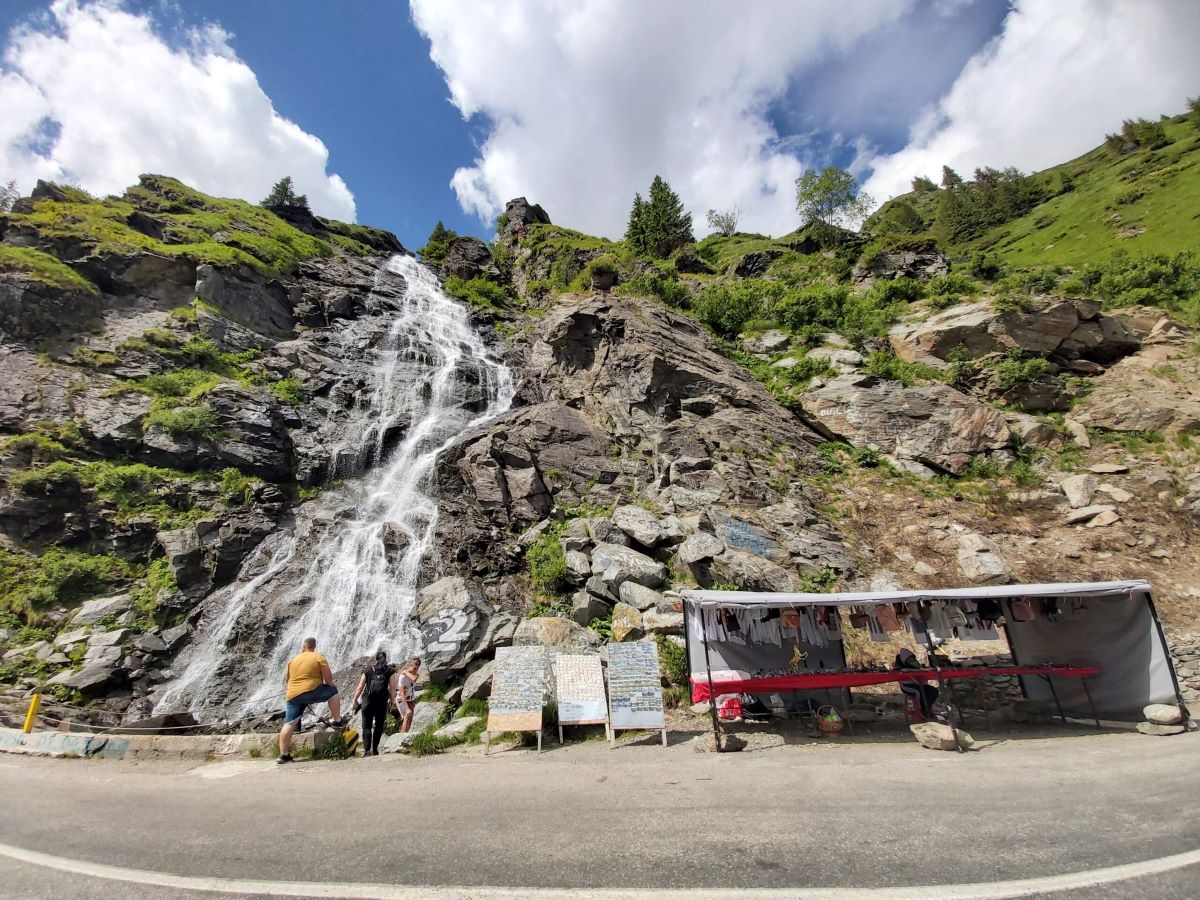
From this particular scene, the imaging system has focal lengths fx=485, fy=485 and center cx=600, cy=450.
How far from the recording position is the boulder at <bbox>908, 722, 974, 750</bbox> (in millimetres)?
9242

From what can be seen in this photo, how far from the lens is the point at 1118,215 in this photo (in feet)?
195

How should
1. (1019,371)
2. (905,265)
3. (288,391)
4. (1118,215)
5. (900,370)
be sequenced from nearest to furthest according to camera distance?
1. (1019,371)
2. (900,370)
3. (288,391)
4. (905,265)
5. (1118,215)

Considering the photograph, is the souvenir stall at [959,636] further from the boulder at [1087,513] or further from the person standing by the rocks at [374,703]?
the boulder at [1087,513]

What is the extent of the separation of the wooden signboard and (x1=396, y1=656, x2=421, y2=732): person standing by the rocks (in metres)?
3.57

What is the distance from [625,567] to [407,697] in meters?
7.37

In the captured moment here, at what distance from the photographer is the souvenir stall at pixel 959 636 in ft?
34.0

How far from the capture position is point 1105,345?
2384 cm

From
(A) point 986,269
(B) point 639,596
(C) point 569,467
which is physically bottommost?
(B) point 639,596

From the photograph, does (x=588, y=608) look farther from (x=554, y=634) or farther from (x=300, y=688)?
(x=300, y=688)


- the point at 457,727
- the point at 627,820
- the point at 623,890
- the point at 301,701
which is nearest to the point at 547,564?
the point at 457,727

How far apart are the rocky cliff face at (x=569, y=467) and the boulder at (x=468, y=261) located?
28.9 metres

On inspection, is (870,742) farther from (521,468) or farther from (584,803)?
(521,468)

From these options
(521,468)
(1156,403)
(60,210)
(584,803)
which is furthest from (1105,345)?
(60,210)

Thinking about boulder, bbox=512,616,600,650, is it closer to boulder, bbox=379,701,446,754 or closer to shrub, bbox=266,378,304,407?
boulder, bbox=379,701,446,754
